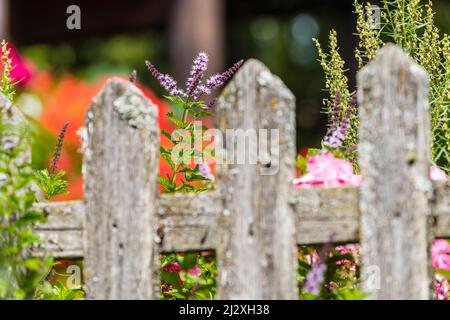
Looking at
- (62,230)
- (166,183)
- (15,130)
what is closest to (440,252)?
(166,183)

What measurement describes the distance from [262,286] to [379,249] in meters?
0.27

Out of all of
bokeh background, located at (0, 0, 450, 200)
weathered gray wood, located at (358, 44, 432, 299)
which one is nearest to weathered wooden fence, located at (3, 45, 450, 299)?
weathered gray wood, located at (358, 44, 432, 299)

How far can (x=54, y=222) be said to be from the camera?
183 cm

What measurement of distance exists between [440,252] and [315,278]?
0.33 metres

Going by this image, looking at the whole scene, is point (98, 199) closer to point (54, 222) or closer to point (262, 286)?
point (54, 222)

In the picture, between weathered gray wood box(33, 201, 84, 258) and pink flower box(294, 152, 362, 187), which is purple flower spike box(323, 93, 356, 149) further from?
weathered gray wood box(33, 201, 84, 258)

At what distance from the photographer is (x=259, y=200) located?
5.81 ft

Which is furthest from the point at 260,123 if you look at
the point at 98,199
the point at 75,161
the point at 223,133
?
the point at 75,161

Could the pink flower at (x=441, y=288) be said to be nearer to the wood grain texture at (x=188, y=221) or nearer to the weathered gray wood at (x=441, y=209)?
the weathered gray wood at (x=441, y=209)

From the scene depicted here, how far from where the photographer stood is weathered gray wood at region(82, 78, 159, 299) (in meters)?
1.78

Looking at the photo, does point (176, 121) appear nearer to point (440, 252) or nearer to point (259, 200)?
point (259, 200)

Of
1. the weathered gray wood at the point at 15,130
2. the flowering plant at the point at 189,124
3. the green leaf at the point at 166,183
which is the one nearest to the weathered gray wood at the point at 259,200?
the flowering plant at the point at 189,124

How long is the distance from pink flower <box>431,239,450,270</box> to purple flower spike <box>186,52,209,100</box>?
0.71 metres
